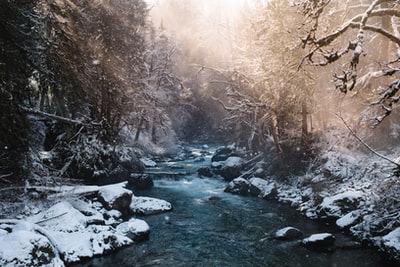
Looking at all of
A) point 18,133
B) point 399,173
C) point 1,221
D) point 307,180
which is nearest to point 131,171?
point 307,180

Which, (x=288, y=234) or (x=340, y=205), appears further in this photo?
(x=340, y=205)

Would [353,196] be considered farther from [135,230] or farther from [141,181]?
[141,181]

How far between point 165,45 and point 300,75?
2980 centimetres

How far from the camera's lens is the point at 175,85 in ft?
118

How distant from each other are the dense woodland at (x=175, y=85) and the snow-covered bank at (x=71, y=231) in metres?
1.17

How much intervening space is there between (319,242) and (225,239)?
3.23 metres

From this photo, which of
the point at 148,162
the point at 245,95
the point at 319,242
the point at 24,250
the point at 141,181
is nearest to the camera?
the point at 24,250

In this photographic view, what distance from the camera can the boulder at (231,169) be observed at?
2353cm

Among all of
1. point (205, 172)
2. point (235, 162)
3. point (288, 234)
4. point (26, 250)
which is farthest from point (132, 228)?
point (235, 162)

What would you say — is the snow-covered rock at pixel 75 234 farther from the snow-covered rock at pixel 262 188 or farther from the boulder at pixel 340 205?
the snow-covered rock at pixel 262 188

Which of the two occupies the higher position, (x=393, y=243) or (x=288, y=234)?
(x=393, y=243)

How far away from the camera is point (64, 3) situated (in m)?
9.91

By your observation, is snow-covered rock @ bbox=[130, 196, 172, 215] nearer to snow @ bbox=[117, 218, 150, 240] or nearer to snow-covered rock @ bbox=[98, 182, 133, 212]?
snow-covered rock @ bbox=[98, 182, 133, 212]

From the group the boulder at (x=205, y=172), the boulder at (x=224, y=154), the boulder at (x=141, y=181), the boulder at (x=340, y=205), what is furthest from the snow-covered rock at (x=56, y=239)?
the boulder at (x=224, y=154)
